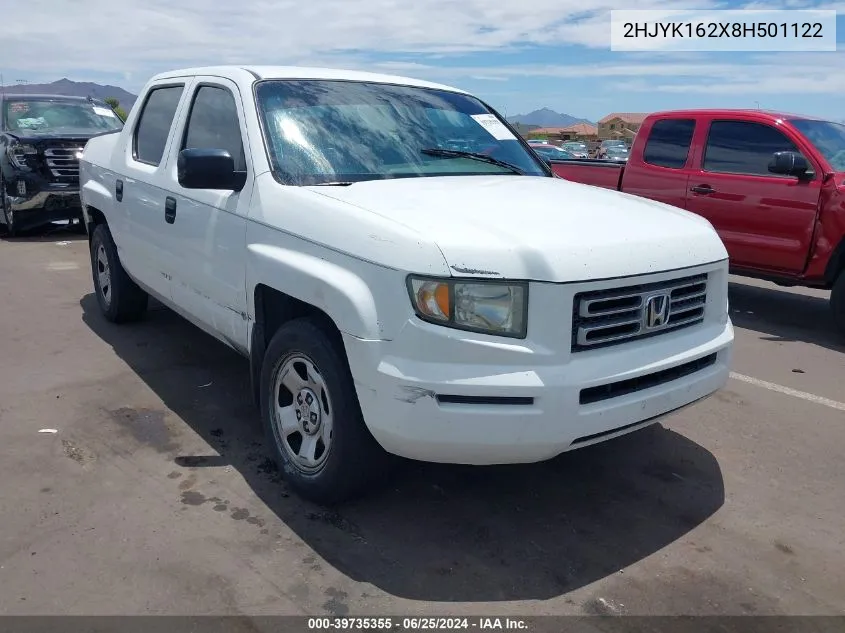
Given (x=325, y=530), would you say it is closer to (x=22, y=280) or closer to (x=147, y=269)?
(x=147, y=269)

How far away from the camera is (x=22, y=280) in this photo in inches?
320

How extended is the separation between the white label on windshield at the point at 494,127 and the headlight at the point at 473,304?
2.01m

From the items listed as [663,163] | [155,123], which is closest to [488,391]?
[155,123]

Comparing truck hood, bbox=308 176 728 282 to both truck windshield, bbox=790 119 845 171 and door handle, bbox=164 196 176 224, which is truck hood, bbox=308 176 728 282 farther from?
truck windshield, bbox=790 119 845 171

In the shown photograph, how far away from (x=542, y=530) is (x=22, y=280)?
6715 millimetres

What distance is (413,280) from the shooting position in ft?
9.49

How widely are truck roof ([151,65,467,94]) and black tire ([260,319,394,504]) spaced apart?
4.94ft

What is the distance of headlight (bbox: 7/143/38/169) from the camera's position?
10.4 m

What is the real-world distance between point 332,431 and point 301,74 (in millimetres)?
2073

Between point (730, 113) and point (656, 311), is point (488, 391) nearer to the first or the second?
point (656, 311)

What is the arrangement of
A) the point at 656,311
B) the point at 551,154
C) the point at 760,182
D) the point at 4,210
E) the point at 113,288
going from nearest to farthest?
the point at 656,311 < the point at 113,288 < the point at 760,182 < the point at 4,210 < the point at 551,154

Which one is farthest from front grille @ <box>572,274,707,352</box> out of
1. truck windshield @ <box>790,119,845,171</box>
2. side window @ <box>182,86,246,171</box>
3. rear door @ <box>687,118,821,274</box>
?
truck windshield @ <box>790,119,845,171</box>

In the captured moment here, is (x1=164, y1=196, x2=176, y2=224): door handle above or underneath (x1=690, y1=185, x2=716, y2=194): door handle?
above

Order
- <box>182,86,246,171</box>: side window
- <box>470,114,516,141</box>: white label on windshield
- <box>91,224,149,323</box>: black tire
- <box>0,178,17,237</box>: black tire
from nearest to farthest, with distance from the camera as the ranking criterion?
<box>182,86,246,171</box>: side window
<box>470,114,516,141</box>: white label on windshield
<box>91,224,149,323</box>: black tire
<box>0,178,17,237</box>: black tire
